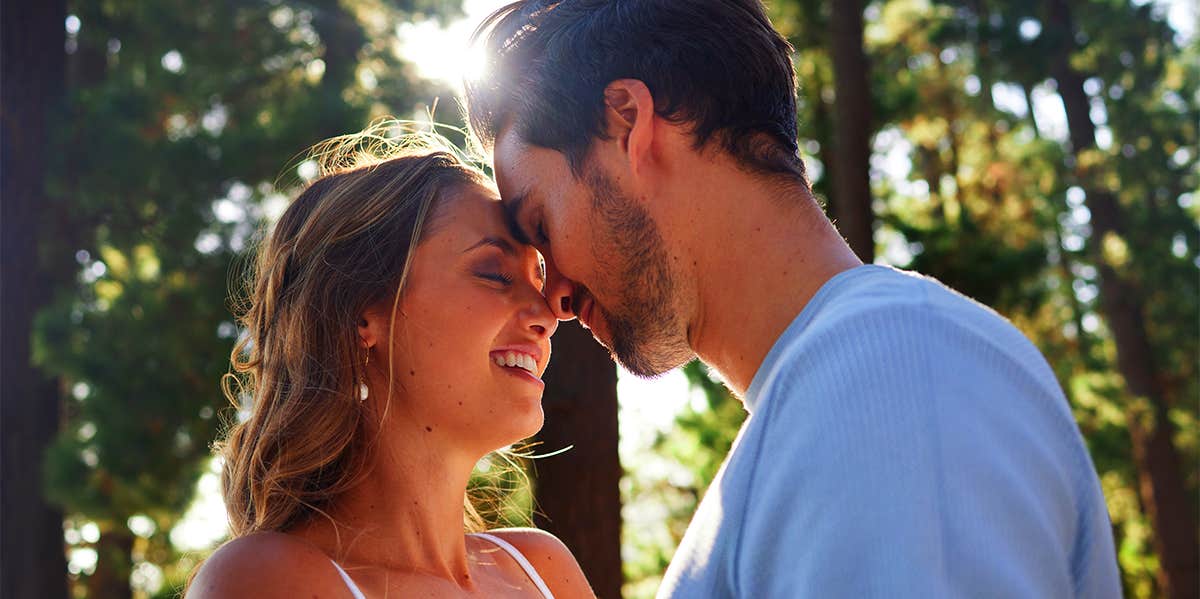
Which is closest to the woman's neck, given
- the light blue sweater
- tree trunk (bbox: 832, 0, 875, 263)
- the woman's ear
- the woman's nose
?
the woman's ear

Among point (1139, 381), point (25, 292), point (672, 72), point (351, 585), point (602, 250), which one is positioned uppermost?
point (672, 72)

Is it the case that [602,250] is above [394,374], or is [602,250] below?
above

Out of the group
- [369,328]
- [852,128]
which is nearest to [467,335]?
[369,328]

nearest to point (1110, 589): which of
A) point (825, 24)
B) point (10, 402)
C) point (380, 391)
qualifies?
point (380, 391)

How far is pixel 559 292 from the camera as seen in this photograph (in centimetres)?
250

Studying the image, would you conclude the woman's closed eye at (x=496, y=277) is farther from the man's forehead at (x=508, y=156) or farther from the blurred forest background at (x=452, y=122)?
the blurred forest background at (x=452, y=122)

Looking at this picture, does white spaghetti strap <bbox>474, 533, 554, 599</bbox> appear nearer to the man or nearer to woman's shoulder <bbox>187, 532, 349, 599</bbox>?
woman's shoulder <bbox>187, 532, 349, 599</bbox>

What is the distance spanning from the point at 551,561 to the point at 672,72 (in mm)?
1559

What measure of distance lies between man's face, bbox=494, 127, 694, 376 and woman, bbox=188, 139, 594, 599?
302mm

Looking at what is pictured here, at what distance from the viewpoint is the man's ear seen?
6.77 feet

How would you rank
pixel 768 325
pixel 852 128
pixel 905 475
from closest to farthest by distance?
pixel 905 475 → pixel 768 325 → pixel 852 128

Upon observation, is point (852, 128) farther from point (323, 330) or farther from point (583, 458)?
point (323, 330)

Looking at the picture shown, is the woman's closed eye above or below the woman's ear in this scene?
above

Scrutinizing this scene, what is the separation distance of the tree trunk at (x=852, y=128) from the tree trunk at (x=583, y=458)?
6426 mm
